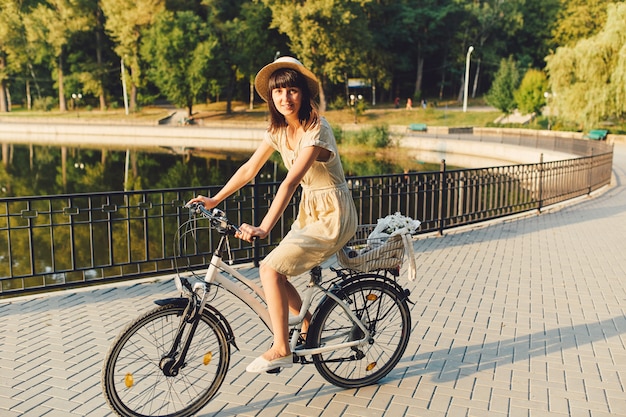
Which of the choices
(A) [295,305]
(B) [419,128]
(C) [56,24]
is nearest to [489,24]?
(B) [419,128]

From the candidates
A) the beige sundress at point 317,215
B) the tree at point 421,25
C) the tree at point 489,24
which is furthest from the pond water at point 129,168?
the tree at point 489,24

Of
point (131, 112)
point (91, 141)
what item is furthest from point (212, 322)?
point (131, 112)

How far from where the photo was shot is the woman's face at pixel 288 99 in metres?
3.61

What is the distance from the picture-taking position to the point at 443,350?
5.03 metres

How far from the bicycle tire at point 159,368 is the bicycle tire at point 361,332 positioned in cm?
64

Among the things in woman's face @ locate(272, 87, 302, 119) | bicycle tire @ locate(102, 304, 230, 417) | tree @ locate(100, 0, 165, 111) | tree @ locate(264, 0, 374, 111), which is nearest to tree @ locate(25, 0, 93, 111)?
tree @ locate(100, 0, 165, 111)

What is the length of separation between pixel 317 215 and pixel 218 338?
97 centimetres

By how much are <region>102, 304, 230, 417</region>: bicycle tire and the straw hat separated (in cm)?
142

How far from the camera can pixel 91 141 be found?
48.1 metres

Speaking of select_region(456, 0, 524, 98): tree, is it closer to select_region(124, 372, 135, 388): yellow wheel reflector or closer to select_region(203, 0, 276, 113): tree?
select_region(203, 0, 276, 113): tree

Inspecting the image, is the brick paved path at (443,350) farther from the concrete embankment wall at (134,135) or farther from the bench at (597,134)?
the concrete embankment wall at (134,135)

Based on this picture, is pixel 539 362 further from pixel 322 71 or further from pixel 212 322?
pixel 322 71

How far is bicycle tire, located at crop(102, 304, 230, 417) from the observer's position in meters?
3.46

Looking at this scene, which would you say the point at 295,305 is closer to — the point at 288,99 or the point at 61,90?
the point at 288,99
